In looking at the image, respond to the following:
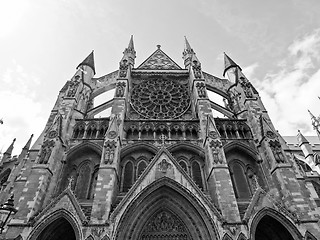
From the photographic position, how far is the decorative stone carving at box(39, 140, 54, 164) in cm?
1502

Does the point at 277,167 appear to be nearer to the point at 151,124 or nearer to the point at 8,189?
the point at 151,124

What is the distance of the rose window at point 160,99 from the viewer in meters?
20.1

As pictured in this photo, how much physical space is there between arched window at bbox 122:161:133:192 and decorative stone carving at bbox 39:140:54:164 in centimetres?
509

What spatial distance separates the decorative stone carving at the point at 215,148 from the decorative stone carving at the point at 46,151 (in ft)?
34.9

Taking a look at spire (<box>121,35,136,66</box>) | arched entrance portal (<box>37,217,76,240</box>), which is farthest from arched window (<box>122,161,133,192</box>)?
spire (<box>121,35,136,66</box>)

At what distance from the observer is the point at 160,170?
14.6m

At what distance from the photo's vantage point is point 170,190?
47.0ft

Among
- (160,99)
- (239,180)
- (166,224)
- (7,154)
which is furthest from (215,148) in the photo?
(7,154)

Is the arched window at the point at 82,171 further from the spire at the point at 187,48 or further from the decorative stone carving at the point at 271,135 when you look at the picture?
the spire at the point at 187,48

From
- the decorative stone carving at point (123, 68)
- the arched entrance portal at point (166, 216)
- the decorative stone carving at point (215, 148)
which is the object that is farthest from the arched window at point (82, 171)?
the decorative stone carving at point (215, 148)

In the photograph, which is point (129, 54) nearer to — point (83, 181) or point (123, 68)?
point (123, 68)

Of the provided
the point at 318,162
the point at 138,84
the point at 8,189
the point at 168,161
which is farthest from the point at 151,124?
the point at 318,162

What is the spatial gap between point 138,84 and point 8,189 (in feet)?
44.4

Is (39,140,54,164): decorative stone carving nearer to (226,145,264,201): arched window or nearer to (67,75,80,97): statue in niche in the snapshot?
(67,75,80,97): statue in niche
